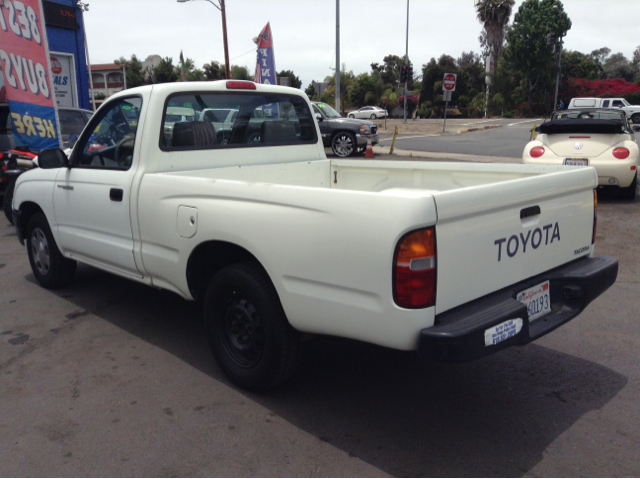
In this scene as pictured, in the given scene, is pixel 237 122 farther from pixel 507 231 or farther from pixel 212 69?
pixel 212 69

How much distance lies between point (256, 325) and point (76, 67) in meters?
20.1

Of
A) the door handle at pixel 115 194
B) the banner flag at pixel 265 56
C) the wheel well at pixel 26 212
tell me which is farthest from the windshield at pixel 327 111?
the door handle at pixel 115 194

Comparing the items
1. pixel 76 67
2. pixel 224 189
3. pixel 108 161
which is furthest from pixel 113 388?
pixel 76 67

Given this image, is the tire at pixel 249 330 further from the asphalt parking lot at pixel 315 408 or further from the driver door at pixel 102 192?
the driver door at pixel 102 192

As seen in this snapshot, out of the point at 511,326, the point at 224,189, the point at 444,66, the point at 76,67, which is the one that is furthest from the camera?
the point at 444,66

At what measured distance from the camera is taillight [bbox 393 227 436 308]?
8.17ft

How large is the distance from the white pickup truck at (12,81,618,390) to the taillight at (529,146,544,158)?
19.7ft

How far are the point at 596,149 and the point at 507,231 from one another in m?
7.59

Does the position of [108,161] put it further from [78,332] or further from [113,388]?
[113,388]

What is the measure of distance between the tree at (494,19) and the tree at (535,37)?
18.5ft

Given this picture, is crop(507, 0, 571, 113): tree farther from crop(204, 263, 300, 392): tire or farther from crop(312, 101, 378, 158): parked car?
crop(204, 263, 300, 392): tire

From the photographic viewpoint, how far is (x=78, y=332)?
14.5ft

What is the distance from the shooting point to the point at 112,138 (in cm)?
432

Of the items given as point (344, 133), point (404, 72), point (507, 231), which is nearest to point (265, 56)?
point (344, 133)
